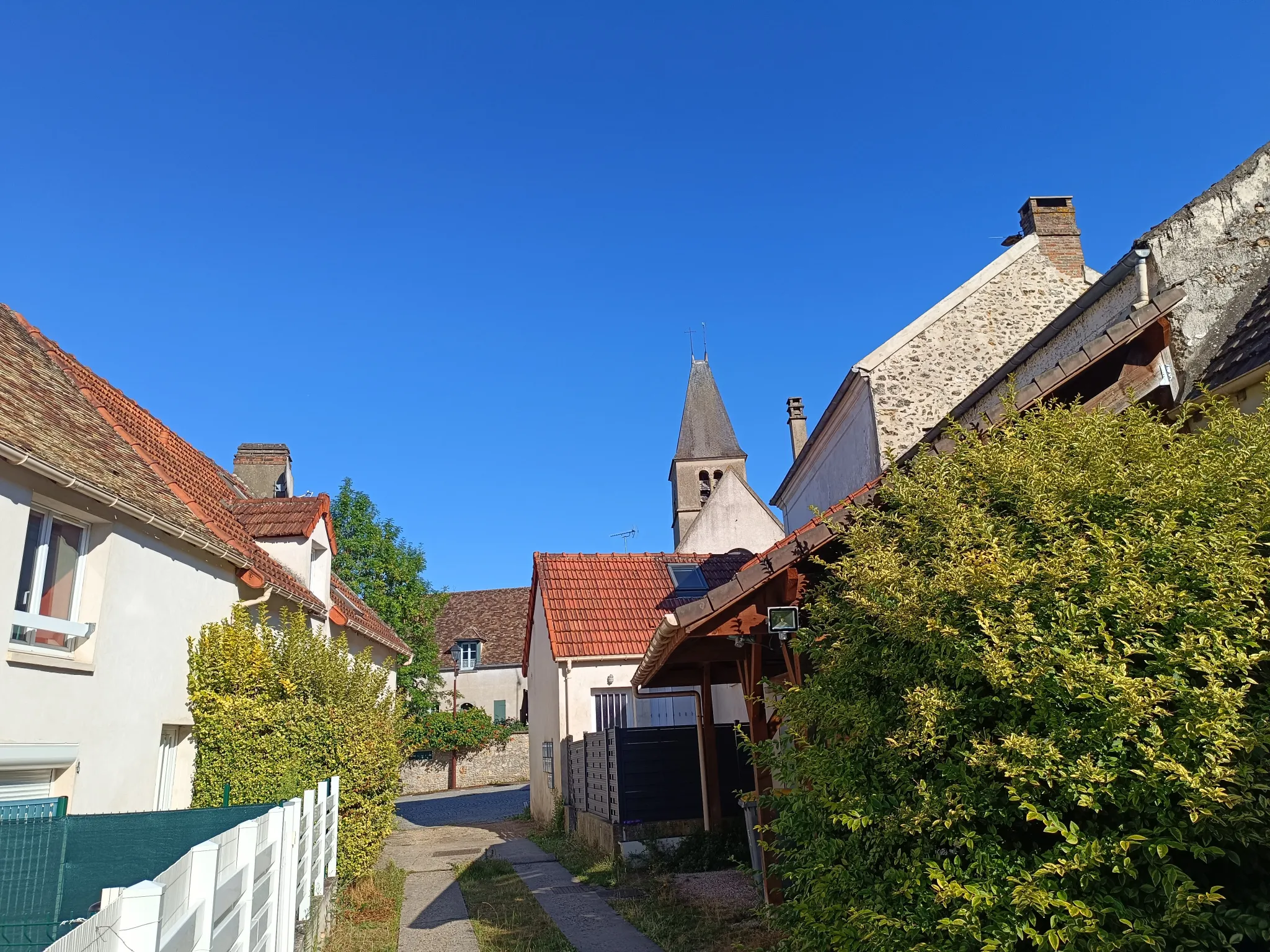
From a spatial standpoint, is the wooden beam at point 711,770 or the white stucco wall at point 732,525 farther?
the white stucco wall at point 732,525

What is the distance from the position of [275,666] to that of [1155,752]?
10.1 meters

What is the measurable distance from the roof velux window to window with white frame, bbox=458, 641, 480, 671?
28.3 meters

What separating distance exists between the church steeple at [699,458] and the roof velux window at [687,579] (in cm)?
2410

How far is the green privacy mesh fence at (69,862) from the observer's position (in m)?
4.64

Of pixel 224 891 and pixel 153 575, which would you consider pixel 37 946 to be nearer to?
pixel 224 891

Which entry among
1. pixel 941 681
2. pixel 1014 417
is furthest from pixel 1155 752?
pixel 1014 417

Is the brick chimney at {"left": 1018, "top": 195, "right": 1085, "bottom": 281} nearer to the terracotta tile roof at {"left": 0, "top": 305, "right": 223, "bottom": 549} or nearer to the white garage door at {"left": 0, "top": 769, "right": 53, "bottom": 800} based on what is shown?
the terracotta tile roof at {"left": 0, "top": 305, "right": 223, "bottom": 549}

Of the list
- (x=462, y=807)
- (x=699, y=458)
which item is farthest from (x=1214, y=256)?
(x=699, y=458)

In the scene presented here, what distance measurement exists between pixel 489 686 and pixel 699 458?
1726 cm

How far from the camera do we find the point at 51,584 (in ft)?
26.5

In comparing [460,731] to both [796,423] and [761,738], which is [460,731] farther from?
[761,738]

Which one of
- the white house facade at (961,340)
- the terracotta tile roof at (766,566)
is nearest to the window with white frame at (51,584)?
the terracotta tile roof at (766,566)

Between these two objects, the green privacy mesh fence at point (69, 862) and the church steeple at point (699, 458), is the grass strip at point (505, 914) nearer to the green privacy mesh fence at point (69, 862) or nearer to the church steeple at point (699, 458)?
the green privacy mesh fence at point (69, 862)

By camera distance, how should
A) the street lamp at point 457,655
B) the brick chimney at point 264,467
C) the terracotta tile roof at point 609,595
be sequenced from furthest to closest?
the street lamp at point 457,655 < the brick chimney at point 264,467 < the terracotta tile roof at point 609,595
